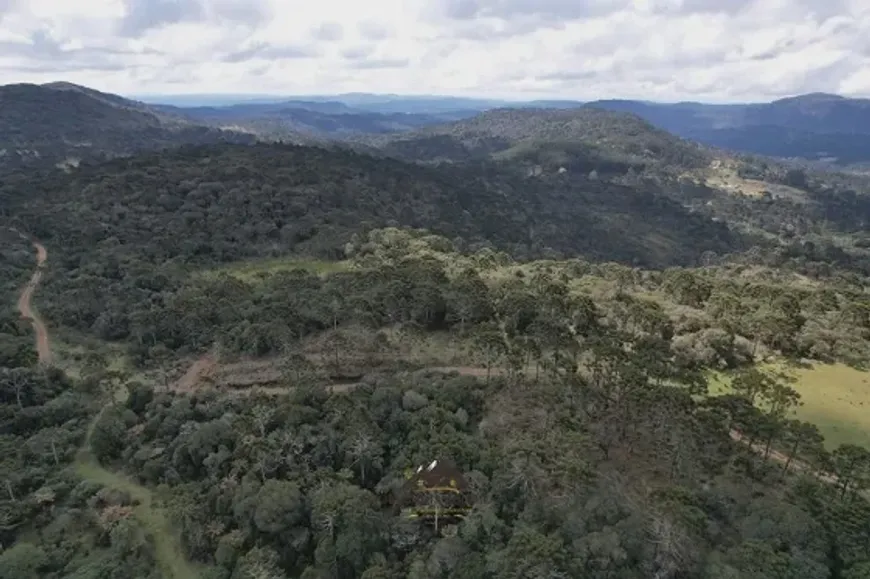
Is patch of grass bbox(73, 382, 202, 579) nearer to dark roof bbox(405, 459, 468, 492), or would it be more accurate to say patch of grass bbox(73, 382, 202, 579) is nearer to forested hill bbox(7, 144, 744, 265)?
dark roof bbox(405, 459, 468, 492)

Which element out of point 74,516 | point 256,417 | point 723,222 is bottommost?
point 723,222

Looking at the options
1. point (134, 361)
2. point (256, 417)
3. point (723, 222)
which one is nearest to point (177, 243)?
point (134, 361)

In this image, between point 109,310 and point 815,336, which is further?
point 109,310

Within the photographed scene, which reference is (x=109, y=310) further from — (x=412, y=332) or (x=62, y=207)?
(x=62, y=207)

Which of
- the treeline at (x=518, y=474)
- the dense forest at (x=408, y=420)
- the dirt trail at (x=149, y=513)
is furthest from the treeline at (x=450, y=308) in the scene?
the dirt trail at (x=149, y=513)

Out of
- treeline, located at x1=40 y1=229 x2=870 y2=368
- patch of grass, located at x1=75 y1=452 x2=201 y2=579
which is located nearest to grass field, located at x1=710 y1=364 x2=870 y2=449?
treeline, located at x1=40 y1=229 x2=870 y2=368

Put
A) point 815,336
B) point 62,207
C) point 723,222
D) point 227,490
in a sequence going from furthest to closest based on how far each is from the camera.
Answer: point 723,222 < point 62,207 < point 815,336 < point 227,490

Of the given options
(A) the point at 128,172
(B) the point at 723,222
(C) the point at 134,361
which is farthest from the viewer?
(B) the point at 723,222
